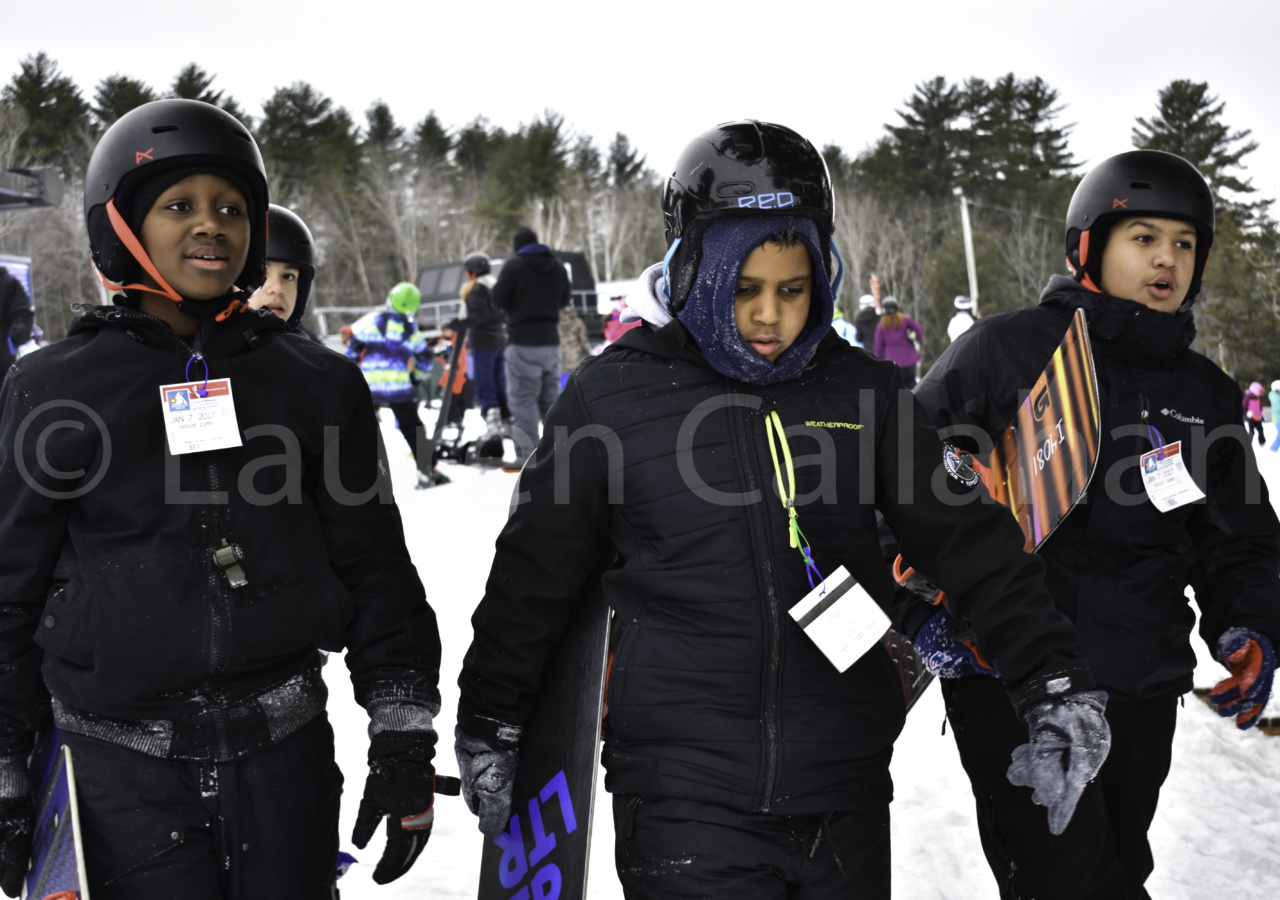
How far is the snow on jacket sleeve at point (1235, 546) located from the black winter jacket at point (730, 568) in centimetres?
94

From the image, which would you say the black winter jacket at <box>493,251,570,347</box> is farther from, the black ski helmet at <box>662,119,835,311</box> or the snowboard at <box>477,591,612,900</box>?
the snowboard at <box>477,591,612,900</box>

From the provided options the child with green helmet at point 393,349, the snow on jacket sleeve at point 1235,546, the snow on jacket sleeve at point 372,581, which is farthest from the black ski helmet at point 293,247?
the child with green helmet at point 393,349

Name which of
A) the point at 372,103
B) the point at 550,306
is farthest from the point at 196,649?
the point at 372,103

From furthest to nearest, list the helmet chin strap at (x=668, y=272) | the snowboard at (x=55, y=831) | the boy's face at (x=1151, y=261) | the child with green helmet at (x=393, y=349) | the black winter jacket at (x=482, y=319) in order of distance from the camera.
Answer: the black winter jacket at (x=482, y=319) < the child with green helmet at (x=393, y=349) < the boy's face at (x=1151, y=261) < the helmet chin strap at (x=668, y=272) < the snowboard at (x=55, y=831)

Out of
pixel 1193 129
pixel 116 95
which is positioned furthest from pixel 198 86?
pixel 1193 129

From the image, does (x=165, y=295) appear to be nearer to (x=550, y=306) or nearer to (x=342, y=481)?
(x=342, y=481)

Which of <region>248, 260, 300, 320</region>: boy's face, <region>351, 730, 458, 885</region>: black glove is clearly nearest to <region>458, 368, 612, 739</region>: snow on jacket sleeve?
<region>351, 730, 458, 885</region>: black glove

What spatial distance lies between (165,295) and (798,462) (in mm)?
1299

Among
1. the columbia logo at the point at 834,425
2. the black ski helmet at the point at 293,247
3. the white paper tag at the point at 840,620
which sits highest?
the black ski helmet at the point at 293,247

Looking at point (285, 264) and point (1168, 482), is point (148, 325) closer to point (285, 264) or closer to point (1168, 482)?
point (285, 264)

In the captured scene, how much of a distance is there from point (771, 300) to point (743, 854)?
102cm

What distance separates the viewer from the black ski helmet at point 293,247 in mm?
3900

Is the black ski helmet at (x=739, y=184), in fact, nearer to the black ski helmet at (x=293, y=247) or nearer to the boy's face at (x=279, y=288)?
the black ski helmet at (x=293, y=247)

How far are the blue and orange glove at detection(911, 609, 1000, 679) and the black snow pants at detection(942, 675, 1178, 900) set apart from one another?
0.08 meters
